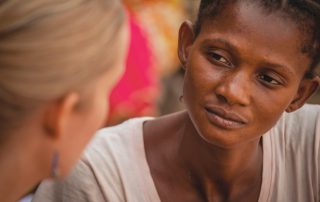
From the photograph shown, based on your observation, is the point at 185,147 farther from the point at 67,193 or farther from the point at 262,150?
the point at 67,193

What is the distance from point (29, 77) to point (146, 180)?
98 centimetres

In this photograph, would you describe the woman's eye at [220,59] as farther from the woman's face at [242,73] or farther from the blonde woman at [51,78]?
the blonde woman at [51,78]

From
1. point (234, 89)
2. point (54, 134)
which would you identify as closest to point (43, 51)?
point (54, 134)

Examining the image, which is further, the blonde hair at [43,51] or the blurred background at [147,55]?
the blurred background at [147,55]

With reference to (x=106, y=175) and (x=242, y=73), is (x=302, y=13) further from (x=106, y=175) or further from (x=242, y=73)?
(x=106, y=175)

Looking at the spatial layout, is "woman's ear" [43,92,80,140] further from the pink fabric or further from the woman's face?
the pink fabric

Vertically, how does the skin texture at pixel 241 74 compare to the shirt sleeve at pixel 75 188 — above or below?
above

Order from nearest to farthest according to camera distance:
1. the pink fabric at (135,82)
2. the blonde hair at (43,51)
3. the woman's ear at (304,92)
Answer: the blonde hair at (43,51), the woman's ear at (304,92), the pink fabric at (135,82)

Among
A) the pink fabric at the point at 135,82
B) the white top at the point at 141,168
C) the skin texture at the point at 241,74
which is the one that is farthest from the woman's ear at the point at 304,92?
the pink fabric at the point at 135,82

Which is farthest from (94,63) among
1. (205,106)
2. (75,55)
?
(205,106)

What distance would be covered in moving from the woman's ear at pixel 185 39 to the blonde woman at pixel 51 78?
608 millimetres

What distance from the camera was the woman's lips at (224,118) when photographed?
200cm

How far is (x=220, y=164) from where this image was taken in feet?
7.67

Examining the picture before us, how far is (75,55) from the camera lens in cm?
146
